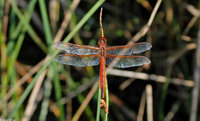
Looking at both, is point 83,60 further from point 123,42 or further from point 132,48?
point 123,42

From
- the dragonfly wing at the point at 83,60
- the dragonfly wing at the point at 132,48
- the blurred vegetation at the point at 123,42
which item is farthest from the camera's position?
the blurred vegetation at the point at 123,42

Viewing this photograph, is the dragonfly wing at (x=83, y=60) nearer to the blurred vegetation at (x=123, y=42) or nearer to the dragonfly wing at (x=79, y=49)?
the dragonfly wing at (x=79, y=49)

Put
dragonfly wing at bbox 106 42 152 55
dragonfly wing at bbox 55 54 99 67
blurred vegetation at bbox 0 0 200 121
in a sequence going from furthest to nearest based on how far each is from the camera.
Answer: blurred vegetation at bbox 0 0 200 121 → dragonfly wing at bbox 55 54 99 67 → dragonfly wing at bbox 106 42 152 55

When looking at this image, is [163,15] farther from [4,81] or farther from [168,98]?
[4,81]

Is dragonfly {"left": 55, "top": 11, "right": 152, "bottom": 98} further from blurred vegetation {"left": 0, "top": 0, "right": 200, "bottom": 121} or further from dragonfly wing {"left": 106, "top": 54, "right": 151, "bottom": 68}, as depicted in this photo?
blurred vegetation {"left": 0, "top": 0, "right": 200, "bottom": 121}

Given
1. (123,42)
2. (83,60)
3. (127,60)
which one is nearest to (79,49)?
(83,60)

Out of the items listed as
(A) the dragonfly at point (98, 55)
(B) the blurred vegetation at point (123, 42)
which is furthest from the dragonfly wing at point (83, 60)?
(B) the blurred vegetation at point (123, 42)

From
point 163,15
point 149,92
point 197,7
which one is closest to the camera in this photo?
point 149,92

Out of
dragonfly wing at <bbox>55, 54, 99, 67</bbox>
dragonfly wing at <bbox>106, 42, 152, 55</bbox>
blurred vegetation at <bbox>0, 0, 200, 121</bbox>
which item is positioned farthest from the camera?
blurred vegetation at <bbox>0, 0, 200, 121</bbox>

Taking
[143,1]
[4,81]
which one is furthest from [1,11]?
[143,1]

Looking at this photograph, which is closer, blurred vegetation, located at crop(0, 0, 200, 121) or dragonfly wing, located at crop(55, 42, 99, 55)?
dragonfly wing, located at crop(55, 42, 99, 55)

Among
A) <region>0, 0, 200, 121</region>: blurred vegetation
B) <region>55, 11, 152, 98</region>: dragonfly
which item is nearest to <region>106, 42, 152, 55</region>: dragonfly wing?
<region>55, 11, 152, 98</region>: dragonfly
